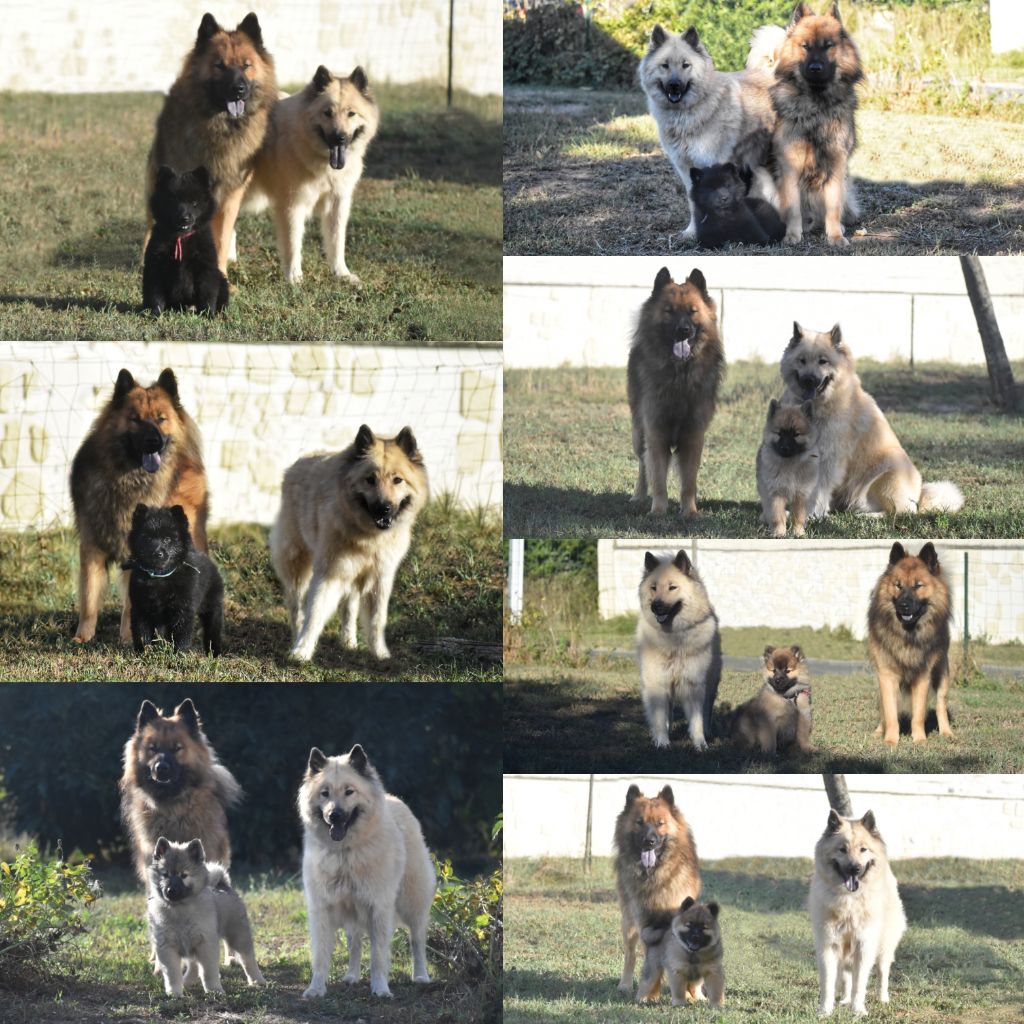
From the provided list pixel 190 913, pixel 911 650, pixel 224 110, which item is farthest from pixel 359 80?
pixel 190 913

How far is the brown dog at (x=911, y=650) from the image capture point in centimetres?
737

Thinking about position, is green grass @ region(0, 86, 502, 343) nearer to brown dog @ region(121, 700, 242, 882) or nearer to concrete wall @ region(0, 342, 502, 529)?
concrete wall @ region(0, 342, 502, 529)

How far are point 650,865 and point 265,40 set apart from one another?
4617 millimetres

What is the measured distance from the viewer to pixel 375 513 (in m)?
6.99

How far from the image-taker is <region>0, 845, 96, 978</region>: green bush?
7.07m

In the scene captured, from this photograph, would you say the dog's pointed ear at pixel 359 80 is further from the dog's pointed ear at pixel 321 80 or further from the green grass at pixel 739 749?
the green grass at pixel 739 749

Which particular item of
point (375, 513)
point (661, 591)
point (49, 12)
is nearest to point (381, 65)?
point (49, 12)

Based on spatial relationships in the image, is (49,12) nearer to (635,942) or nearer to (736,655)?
(736,655)

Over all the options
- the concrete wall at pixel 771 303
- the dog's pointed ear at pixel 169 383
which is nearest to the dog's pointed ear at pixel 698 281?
the concrete wall at pixel 771 303

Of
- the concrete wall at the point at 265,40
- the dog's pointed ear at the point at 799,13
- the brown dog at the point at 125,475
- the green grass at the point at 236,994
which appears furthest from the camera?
the concrete wall at the point at 265,40

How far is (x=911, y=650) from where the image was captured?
7402 millimetres

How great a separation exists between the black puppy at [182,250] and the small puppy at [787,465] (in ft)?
9.24

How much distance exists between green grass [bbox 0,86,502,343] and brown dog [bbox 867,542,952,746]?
8.24ft

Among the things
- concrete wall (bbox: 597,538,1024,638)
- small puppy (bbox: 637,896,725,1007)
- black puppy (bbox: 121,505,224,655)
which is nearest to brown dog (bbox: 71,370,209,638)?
black puppy (bbox: 121,505,224,655)
